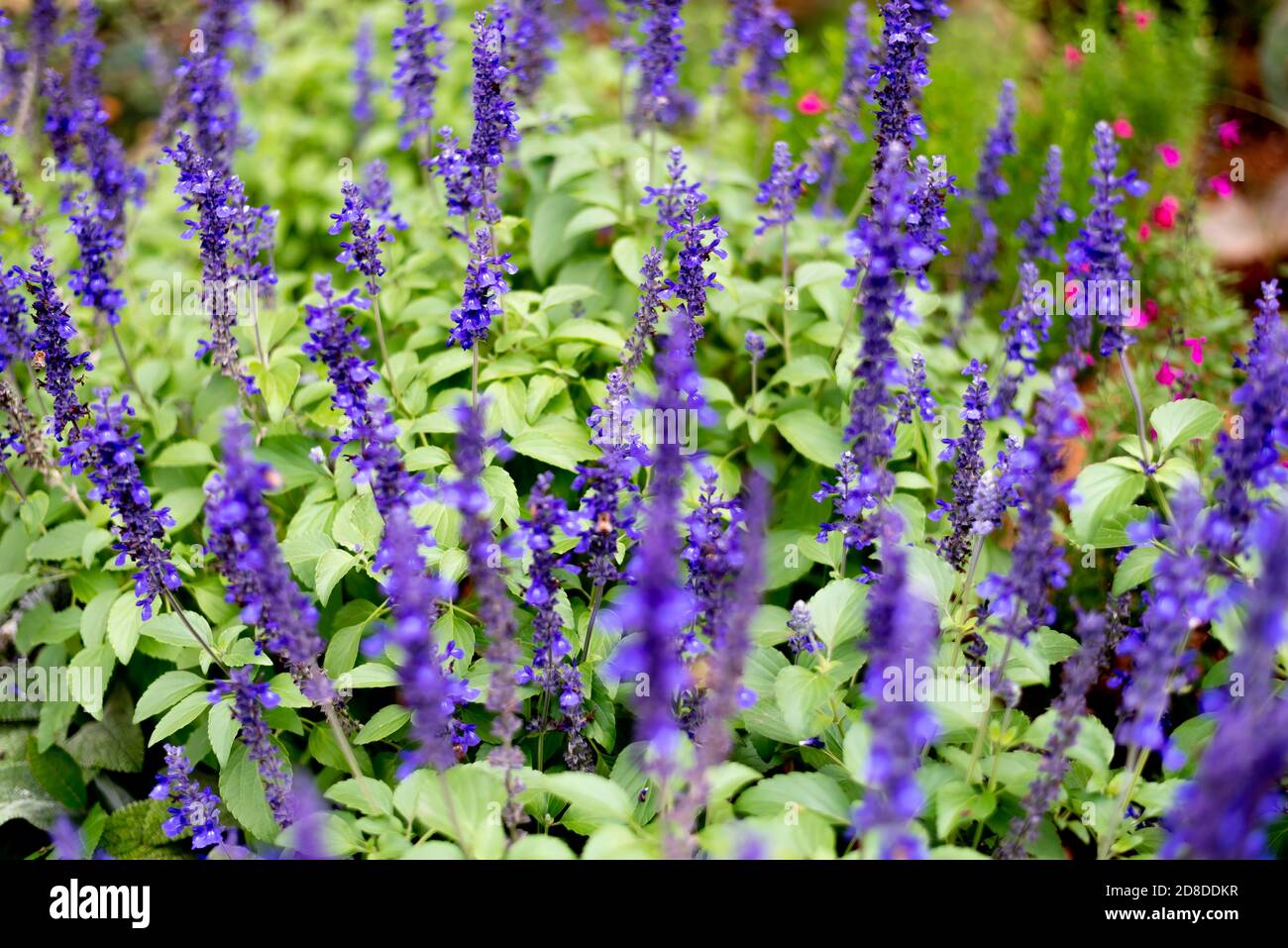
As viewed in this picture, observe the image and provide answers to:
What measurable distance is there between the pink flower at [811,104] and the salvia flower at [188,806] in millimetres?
5758

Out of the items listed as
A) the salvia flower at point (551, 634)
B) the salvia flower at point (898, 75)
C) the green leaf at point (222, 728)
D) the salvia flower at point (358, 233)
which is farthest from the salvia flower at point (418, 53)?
the green leaf at point (222, 728)

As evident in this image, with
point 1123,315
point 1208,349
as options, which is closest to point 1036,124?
point 1208,349

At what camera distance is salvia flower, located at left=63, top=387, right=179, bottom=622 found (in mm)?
3385

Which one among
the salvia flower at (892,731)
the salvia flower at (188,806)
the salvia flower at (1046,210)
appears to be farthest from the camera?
the salvia flower at (1046,210)

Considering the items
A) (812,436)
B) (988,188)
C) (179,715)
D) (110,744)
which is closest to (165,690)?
(179,715)

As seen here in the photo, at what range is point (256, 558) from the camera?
2912 mm

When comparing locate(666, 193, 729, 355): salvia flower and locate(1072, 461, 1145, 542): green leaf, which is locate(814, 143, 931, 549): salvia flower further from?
locate(1072, 461, 1145, 542): green leaf

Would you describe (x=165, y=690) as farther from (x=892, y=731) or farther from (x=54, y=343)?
(x=892, y=731)

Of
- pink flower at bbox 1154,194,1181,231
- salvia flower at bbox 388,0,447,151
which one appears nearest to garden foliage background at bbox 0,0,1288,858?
pink flower at bbox 1154,194,1181,231

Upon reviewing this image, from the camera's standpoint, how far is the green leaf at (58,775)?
4.53 metres

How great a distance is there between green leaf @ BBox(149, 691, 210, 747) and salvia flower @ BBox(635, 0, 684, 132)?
3535 millimetres

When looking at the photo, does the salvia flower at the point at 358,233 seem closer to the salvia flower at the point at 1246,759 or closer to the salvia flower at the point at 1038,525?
the salvia flower at the point at 1038,525

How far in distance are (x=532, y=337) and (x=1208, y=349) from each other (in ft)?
13.5
